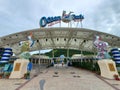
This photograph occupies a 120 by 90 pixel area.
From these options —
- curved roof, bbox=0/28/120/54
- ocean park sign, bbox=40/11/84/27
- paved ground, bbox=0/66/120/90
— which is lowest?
paved ground, bbox=0/66/120/90

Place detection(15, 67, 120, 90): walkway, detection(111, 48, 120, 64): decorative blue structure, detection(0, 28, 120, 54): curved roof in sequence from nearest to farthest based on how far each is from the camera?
detection(15, 67, 120, 90): walkway < detection(111, 48, 120, 64): decorative blue structure < detection(0, 28, 120, 54): curved roof

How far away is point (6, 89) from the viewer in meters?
11.8

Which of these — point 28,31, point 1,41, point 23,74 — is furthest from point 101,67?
point 1,41

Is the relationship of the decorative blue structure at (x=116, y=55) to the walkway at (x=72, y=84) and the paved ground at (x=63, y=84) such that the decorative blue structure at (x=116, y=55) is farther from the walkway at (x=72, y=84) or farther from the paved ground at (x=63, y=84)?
the paved ground at (x=63, y=84)

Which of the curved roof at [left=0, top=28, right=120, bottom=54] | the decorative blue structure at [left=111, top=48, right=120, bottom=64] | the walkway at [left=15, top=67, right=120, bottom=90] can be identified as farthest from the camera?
the curved roof at [left=0, top=28, right=120, bottom=54]

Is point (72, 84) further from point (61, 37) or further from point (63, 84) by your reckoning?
point (61, 37)

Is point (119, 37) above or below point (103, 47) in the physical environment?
above

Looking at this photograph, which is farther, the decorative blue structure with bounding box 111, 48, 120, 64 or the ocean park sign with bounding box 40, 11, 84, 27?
the ocean park sign with bounding box 40, 11, 84, 27

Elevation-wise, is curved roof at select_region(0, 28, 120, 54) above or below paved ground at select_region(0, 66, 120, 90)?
above

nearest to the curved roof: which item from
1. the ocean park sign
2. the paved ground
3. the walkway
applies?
the ocean park sign

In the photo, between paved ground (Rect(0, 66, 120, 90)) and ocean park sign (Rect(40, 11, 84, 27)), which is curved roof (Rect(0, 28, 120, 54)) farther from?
paved ground (Rect(0, 66, 120, 90))

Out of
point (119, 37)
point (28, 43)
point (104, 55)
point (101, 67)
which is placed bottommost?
point (101, 67)

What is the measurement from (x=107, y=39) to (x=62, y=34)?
28.5 ft

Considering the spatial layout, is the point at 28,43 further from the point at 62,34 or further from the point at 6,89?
the point at 62,34
